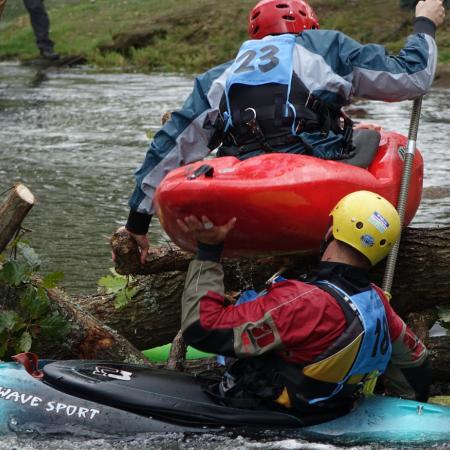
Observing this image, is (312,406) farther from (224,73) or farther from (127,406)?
(224,73)

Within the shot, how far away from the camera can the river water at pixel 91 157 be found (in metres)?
8.51

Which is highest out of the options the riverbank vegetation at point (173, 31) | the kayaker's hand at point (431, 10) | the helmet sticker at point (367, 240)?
the kayaker's hand at point (431, 10)

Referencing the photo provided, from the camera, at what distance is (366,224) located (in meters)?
4.27

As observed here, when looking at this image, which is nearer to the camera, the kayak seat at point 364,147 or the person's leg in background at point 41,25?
the kayak seat at point 364,147

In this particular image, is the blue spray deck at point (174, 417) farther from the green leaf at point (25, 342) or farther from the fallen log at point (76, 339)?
the fallen log at point (76, 339)

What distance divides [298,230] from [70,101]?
1615 centimetres

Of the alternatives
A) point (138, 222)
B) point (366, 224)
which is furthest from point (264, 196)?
point (138, 222)

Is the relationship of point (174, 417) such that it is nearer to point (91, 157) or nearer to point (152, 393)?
point (152, 393)

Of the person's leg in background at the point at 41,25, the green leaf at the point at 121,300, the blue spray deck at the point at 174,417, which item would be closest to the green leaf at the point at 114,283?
the green leaf at the point at 121,300

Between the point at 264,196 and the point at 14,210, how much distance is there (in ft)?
4.65

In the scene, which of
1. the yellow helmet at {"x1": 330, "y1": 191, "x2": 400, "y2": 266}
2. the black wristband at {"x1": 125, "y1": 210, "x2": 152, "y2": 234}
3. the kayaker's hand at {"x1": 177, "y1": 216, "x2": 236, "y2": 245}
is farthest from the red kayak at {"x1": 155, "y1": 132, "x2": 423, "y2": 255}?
the black wristband at {"x1": 125, "y1": 210, "x2": 152, "y2": 234}

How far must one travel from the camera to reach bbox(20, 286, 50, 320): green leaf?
5.18 m

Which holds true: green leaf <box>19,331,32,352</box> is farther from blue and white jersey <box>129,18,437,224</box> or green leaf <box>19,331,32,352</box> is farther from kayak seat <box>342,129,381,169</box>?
kayak seat <box>342,129,381,169</box>

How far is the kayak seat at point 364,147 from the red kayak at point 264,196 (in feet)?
0.31
